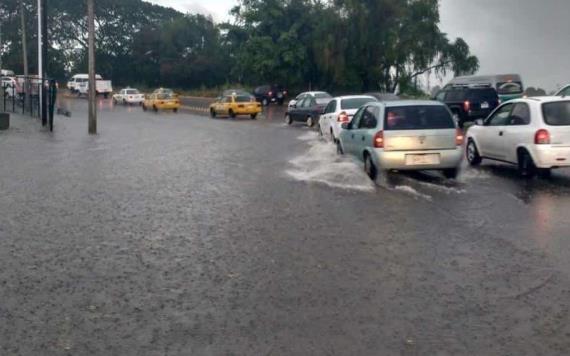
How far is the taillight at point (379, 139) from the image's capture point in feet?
51.9

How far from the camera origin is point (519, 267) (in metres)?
8.49

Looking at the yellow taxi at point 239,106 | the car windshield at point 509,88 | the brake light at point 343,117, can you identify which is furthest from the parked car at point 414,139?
the yellow taxi at point 239,106

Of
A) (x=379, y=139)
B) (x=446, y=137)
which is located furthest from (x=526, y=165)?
(x=379, y=139)

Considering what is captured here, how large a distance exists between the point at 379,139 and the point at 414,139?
0.65m

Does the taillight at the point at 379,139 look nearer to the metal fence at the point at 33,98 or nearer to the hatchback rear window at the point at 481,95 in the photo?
the hatchback rear window at the point at 481,95

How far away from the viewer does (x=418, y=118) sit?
15922mm

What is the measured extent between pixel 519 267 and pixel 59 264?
4746mm

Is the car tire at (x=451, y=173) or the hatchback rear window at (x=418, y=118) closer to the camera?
the hatchback rear window at (x=418, y=118)

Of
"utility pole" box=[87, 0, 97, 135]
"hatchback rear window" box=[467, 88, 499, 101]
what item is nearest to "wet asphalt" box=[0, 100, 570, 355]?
"utility pole" box=[87, 0, 97, 135]

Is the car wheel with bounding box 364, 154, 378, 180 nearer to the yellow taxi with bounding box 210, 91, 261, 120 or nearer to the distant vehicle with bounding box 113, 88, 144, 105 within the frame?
the yellow taxi with bounding box 210, 91, 261, 120

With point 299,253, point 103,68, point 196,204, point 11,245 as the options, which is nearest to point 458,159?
point 196,204

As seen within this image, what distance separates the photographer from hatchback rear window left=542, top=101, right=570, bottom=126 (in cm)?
1539

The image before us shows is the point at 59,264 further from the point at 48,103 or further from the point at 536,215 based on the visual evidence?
the point at 48,103

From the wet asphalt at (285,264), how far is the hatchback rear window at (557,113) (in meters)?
1.15
